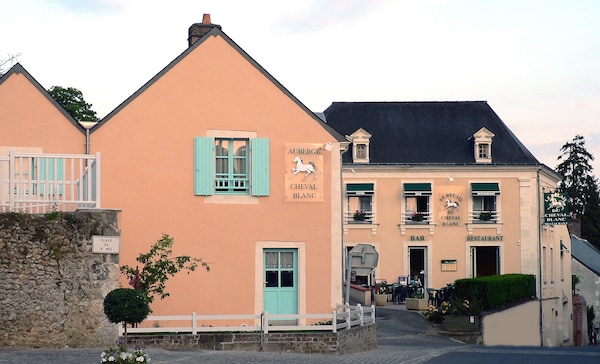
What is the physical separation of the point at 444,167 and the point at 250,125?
76.8 ft

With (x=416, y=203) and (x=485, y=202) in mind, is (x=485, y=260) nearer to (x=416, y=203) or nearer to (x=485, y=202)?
(x=485, y=202)

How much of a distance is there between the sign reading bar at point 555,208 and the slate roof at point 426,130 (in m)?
1.84

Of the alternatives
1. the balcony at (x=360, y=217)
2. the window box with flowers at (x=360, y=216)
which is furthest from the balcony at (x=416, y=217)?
the window box with flowers at (x=360, y=216)

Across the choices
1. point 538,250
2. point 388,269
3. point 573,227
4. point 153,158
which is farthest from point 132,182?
point 573,227

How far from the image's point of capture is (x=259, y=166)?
25.7 m

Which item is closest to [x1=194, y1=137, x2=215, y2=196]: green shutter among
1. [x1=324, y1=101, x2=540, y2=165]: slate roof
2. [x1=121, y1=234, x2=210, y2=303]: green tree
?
[x1=121, y1=234, x2=210, y2=303]: green tree

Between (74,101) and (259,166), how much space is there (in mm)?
24031

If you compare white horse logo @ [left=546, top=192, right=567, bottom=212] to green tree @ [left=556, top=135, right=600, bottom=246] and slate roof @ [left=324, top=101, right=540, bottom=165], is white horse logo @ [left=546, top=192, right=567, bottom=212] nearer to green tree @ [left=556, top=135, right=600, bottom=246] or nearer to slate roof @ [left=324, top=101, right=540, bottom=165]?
slate roof @ [left=324, top=101, right=540, bottom=165]

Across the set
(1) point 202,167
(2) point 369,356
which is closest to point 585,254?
(1) point 202,167

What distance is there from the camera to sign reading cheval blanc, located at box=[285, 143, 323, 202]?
26.0m

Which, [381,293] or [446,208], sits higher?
[446,208]

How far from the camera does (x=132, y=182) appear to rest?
82.1 ft

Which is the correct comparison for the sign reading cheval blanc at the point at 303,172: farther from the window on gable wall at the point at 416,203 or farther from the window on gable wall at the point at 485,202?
the window on gable wall at the point at 485,202

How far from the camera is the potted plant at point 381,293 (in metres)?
41.4
